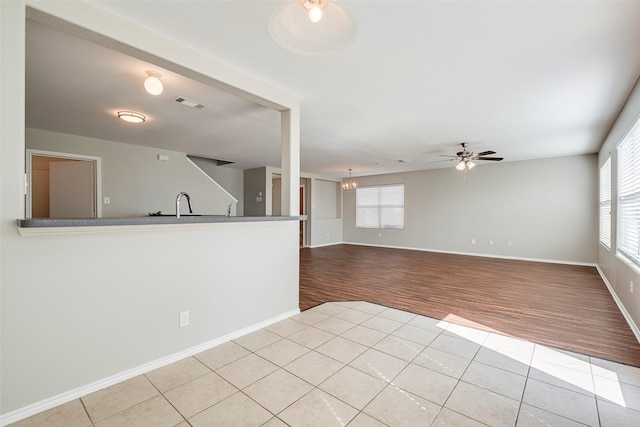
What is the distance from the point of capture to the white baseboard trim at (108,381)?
5.09ft

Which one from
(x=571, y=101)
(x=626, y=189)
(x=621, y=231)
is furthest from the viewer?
(x=621, y=231)

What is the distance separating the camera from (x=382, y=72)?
2.51 m

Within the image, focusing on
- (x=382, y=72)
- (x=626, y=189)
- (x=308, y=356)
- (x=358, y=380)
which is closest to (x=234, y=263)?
(x=308, y=356)

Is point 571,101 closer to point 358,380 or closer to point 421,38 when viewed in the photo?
point 421,38

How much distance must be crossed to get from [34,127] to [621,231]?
819 cm

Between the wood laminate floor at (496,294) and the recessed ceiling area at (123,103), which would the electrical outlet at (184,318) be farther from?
the recessed ceiling area at (123,103)

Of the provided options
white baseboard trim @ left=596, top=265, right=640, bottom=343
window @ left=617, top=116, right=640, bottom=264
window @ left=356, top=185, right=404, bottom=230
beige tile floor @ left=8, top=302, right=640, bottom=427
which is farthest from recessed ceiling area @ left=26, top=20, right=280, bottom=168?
window @ left=356, top=185, right=404, bottom=230

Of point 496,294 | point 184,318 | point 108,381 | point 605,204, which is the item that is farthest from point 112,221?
point 605,204

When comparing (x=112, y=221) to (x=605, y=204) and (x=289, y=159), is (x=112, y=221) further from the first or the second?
(x=605, y=204)

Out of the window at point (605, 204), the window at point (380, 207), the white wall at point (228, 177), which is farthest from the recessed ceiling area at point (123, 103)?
the window at point (605, 204)

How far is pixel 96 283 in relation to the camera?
180cm

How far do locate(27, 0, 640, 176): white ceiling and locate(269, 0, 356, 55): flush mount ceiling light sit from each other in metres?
0.08

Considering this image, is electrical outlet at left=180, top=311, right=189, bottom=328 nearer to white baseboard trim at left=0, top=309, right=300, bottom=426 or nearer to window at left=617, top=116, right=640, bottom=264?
white baseboard trim at left=0, top=309, right=300, bottom=426

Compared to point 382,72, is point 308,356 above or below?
below
